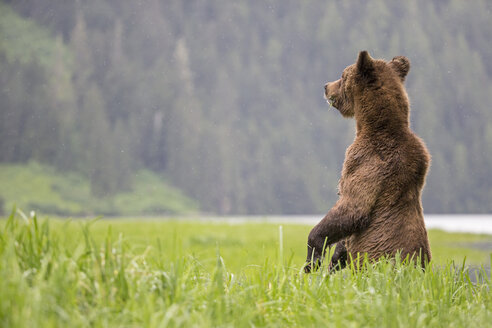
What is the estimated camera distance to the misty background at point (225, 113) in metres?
73.9

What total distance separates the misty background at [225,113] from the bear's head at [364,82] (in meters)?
56.6


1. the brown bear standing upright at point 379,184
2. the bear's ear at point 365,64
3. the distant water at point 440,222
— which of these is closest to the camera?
the brown bear standing upright at point 379,184

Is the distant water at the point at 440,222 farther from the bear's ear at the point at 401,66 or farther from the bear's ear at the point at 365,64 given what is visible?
the bear's ear at the point at 365,64

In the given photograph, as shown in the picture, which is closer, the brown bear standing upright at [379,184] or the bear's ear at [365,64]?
the brown bear standing upright at [379,184]

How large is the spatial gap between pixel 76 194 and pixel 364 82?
80603mm

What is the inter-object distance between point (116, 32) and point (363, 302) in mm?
111911

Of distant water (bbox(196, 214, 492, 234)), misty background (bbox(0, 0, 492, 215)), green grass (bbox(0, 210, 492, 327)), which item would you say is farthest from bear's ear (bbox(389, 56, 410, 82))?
misty background (bbox(0, 0, 492, 215))

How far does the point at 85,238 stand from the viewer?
2676 mm

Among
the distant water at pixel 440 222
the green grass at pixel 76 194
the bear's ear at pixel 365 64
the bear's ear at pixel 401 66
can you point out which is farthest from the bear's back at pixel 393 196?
the green grass at pixel 76 194

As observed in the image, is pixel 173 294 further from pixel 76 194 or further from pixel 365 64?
pixel 76 194

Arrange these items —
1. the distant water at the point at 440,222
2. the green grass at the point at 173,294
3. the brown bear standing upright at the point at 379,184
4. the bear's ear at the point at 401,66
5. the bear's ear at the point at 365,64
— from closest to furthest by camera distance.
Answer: the green grass at the point at 173,294 → the brown bear standing upright at the point at 379,184 → the bear's ear at the point at 365,64 → the bear's ear at the point at 401,66 → the distant water at the point at 440,222

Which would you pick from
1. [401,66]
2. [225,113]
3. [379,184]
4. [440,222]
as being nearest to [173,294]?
[379,184]

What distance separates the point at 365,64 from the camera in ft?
12.7

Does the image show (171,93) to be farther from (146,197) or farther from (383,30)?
(383,30)
